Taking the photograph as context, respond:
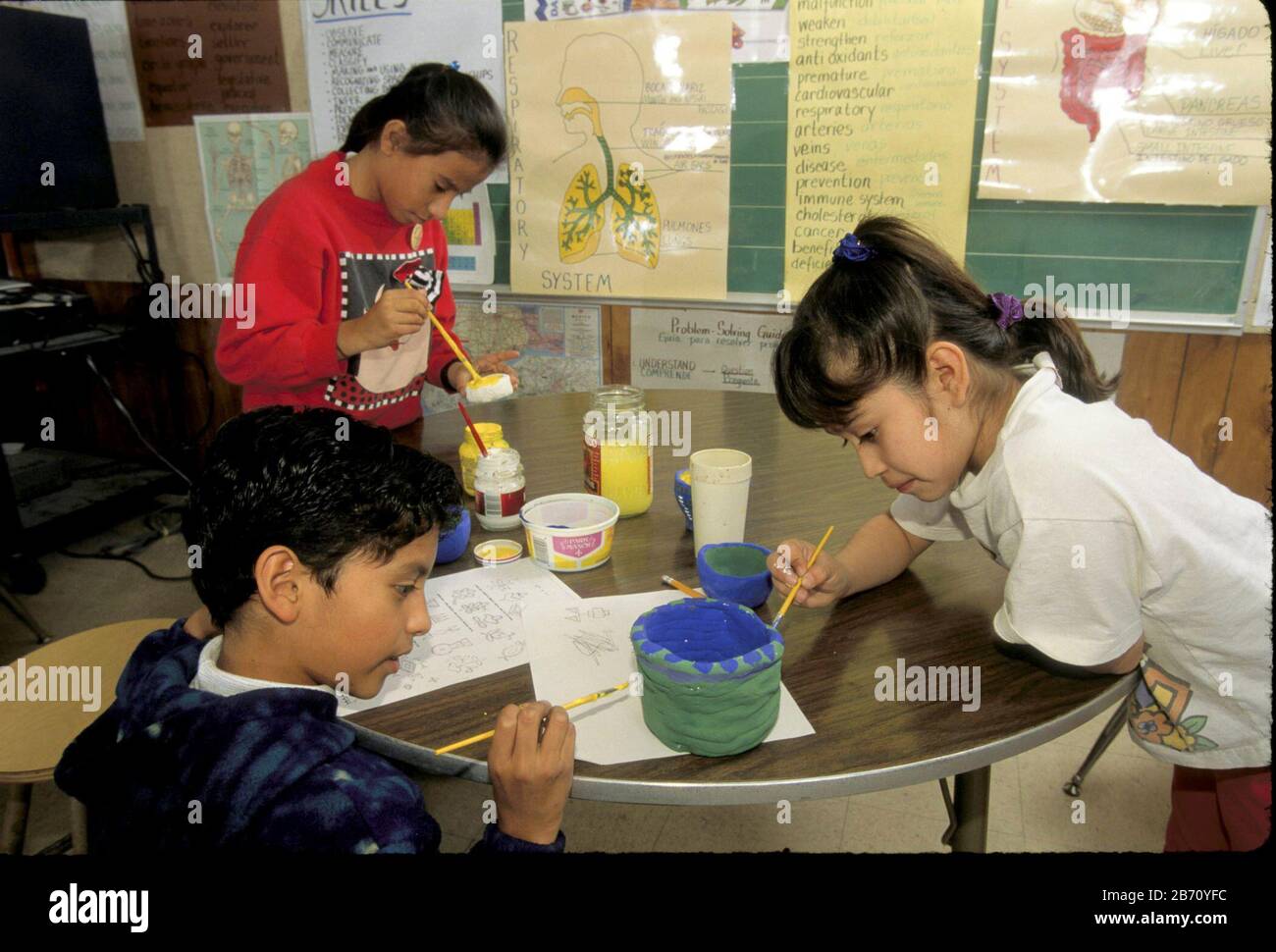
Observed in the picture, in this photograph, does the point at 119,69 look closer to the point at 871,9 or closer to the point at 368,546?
the point at 871,9

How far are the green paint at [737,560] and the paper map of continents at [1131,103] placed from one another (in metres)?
1.78

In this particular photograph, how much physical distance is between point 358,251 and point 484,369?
1.15 ft

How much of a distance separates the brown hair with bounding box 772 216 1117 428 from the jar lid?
0.45 m

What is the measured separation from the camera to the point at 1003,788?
199 cm

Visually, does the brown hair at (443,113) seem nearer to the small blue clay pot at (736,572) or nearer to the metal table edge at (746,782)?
the small blue clay pot at (736,572)

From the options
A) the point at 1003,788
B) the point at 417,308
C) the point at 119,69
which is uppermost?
the point at 119,69

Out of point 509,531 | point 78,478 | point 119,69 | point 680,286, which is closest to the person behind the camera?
point 509,531

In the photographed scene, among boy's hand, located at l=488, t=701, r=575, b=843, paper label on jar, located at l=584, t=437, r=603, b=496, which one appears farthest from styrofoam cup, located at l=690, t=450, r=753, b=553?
boy's hand, located at l=488, t=701, r=575, b=843

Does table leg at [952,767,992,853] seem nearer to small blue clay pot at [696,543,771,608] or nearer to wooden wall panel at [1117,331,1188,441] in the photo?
small blue clay pot at [696,543,771,608]

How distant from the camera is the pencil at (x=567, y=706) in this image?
86 centimetres

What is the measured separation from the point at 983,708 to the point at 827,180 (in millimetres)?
2021

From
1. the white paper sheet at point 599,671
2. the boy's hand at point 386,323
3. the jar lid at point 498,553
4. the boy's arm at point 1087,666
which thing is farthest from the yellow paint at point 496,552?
the boy's arm at point 1087,666

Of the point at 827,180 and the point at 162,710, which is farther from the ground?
the point at 827,180

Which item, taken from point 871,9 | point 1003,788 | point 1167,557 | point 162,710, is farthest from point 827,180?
point 162,710
